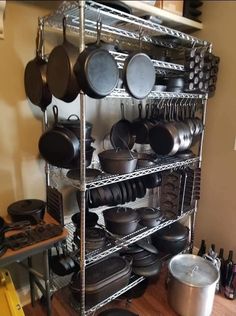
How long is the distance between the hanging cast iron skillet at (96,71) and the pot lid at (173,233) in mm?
1161

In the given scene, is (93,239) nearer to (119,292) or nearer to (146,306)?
(119,292)

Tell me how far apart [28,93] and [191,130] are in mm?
1074

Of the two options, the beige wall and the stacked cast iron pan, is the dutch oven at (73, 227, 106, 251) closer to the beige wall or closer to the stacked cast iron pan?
the stacked cast iron pan

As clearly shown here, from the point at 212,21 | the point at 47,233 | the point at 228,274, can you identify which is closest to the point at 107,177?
the point at 47,233

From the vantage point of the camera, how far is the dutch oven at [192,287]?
58.6 inches

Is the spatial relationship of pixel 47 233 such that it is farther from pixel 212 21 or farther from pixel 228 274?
pixel 212 21

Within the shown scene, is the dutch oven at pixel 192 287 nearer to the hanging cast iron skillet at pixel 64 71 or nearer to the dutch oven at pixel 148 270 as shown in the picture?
the dutch oven at pixel 148 270

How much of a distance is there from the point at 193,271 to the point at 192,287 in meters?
0.13

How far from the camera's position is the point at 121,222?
1.47 m

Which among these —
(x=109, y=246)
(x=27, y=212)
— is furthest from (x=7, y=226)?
(x=109, y=246)

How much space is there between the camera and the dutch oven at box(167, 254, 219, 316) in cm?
149

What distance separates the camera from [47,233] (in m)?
1.20

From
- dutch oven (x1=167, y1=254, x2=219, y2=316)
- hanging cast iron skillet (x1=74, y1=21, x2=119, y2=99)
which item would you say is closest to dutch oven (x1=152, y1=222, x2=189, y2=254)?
dutch oven (x1=167, y1=254, x2=219, y2=316)

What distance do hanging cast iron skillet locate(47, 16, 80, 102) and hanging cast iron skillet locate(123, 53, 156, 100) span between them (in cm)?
27
